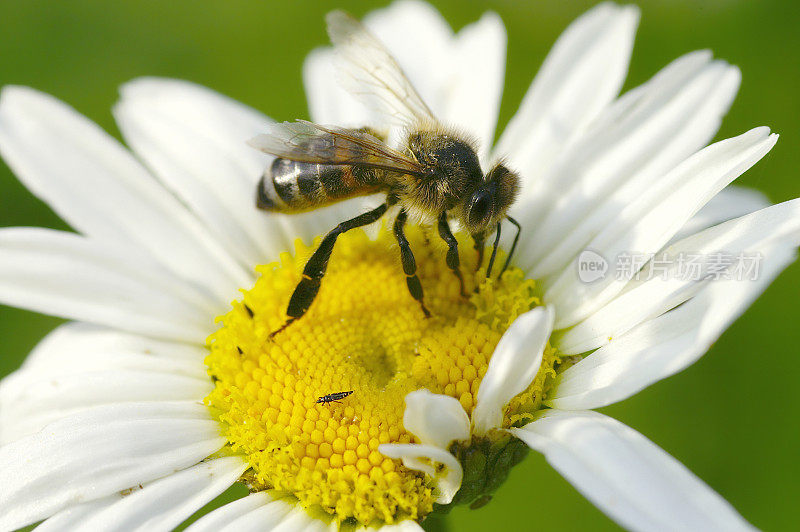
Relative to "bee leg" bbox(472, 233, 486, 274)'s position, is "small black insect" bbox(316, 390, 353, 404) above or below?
below

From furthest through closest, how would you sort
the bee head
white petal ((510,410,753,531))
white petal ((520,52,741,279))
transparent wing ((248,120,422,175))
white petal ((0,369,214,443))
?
white petal ((520,52,741,279)), white petal ((0,369,214,443)), the bee head, transparent wing ((248,120,422,175)), white petal ((510,410,753,531))

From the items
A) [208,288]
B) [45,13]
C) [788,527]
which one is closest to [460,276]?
[208,288]

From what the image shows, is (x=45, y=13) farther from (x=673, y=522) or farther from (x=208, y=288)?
(x=673, y=522)

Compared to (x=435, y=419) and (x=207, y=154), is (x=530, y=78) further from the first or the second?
(x=435, y=419)

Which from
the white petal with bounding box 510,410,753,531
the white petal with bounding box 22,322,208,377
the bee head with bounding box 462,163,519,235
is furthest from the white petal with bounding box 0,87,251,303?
the white petal with bounding box 510,410,753,531

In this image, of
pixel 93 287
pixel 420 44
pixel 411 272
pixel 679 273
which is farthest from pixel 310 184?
Answer: pixel 420 44

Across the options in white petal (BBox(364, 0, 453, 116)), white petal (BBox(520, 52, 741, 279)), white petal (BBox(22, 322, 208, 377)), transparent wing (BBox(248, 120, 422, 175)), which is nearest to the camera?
transparent wing (BBox(248, 120, 422, 175))

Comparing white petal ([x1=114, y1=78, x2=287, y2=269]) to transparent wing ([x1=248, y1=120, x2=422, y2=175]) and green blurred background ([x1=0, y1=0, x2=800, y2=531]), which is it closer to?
transparent wing ([x1=248, y1=120, x2=422, y2=175])
